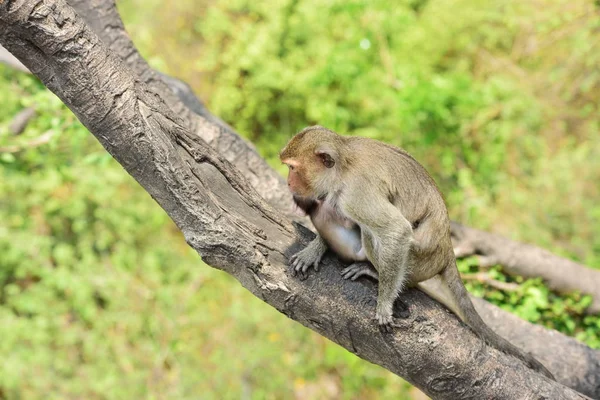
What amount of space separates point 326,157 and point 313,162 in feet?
0.24

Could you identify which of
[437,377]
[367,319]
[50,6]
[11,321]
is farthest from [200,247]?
[11,321]

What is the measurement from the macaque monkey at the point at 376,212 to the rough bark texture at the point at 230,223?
0.12 m

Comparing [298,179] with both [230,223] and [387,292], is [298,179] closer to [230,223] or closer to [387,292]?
[230,223]

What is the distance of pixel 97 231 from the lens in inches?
336

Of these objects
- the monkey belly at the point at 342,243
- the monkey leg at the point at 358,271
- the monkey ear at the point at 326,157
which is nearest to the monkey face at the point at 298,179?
the monkey ear at the point at 326,157

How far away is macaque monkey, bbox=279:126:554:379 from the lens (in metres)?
2.76

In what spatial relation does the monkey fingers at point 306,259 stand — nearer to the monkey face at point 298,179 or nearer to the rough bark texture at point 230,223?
the rough bark texture at point 230,223

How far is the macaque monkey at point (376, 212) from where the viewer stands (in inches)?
109

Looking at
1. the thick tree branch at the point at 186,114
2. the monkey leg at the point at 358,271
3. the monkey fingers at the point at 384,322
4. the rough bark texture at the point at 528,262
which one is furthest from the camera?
the rough bark texture at the point at 528,262

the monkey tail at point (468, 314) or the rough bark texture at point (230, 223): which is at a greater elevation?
the monkey tail at point (468, 314)

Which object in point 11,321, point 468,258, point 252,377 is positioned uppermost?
point 468,258

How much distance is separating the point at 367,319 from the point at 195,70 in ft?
28.2

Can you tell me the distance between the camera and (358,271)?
9.05 feet

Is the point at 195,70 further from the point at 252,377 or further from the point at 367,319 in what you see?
the point at 367,319
